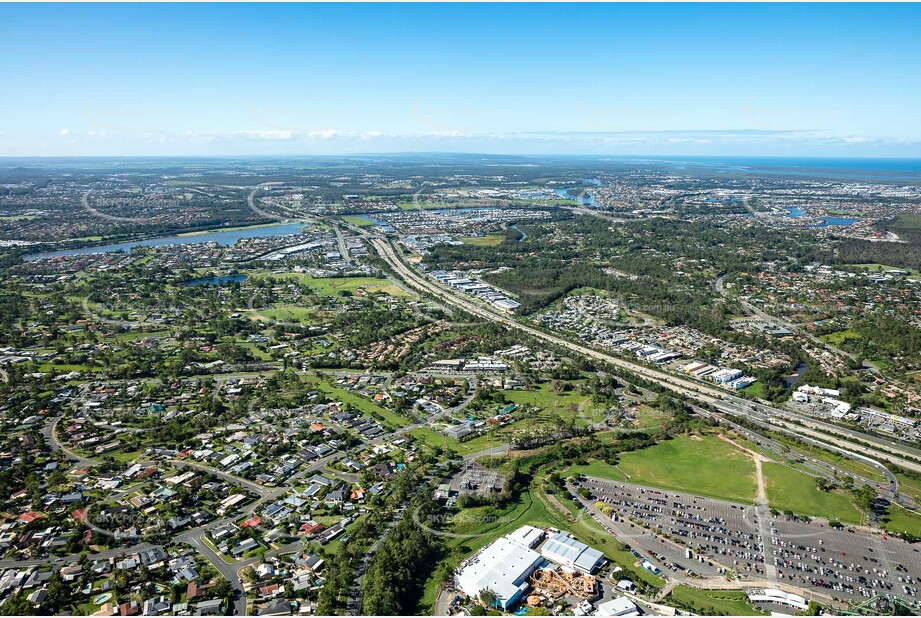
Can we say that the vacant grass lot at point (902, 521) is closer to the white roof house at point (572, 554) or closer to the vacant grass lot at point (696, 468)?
the vacant grass lot at point (696, 468)

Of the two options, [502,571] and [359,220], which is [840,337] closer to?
[502,571]

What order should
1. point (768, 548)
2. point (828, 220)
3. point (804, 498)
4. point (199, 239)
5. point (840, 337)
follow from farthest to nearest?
point (828, 220) < point (199, 239) < point (840, 337) < point (804, 498) < point (768, 548)

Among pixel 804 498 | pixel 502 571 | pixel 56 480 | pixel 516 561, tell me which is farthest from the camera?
pixel 56 480

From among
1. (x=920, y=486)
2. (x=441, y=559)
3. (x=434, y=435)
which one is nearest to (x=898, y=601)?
(x=920, y=486)

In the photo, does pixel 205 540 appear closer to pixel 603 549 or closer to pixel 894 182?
pixel 603 549

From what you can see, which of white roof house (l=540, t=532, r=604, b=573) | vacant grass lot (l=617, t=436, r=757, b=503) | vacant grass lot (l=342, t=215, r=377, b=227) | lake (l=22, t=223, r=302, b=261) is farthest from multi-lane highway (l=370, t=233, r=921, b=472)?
vacant grass lot (l=342, t=215, r=377, b=227)

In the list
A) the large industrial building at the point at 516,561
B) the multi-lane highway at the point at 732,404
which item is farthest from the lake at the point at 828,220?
the large industrial building at the point at 516,561

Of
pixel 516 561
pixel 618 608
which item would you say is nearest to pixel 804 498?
pixel 618 608

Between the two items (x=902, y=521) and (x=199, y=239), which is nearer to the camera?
(x=902, y=521)

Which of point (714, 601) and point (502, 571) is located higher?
point (502, 571)
